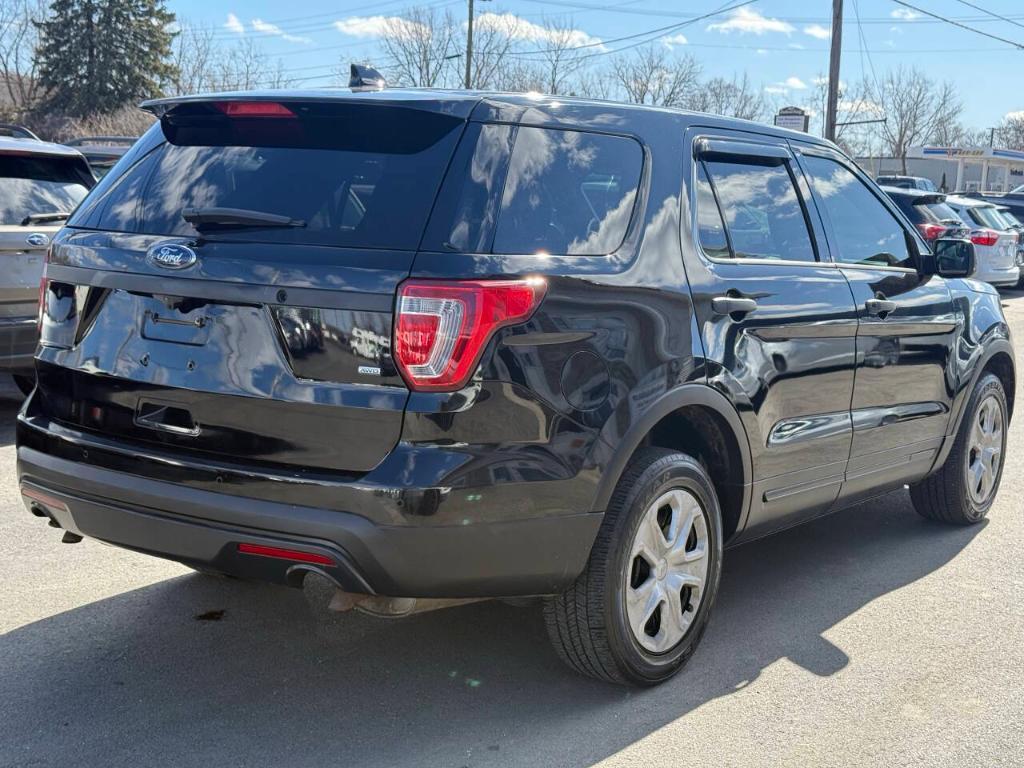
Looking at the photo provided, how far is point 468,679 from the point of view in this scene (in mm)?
3830

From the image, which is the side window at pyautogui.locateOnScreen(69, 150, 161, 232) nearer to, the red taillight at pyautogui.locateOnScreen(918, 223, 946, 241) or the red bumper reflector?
the red bumper reflector

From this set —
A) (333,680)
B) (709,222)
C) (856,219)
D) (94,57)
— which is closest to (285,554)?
(333,680)

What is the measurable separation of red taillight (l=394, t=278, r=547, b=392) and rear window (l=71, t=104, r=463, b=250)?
166 millimetres

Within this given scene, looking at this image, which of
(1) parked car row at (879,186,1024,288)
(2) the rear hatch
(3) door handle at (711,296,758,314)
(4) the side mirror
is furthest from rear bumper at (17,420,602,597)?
(1) parked car row at (879,186,1024,288)

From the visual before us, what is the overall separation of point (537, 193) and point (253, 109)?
896 mm

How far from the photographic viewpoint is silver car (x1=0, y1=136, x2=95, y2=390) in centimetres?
708

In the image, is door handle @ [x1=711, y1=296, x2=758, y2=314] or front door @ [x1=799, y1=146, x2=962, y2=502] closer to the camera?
door handle @ [x1=711, y1=296, x2=758, y2=314]

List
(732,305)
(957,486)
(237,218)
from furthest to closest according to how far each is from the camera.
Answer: (957,486) < (732,305) < (237,218)

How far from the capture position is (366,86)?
3906 mm

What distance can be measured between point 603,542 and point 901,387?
6.85 ft

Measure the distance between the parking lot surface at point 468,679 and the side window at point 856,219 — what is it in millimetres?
1394

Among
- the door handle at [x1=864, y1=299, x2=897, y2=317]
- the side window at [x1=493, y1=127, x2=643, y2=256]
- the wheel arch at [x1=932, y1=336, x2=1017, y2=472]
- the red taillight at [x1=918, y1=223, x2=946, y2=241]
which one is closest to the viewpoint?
the side window at [x1=493, y1=127, x2=643, y2=256]

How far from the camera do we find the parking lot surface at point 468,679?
3348 millimetres

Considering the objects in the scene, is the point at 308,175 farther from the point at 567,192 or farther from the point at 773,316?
the point at 773,316
